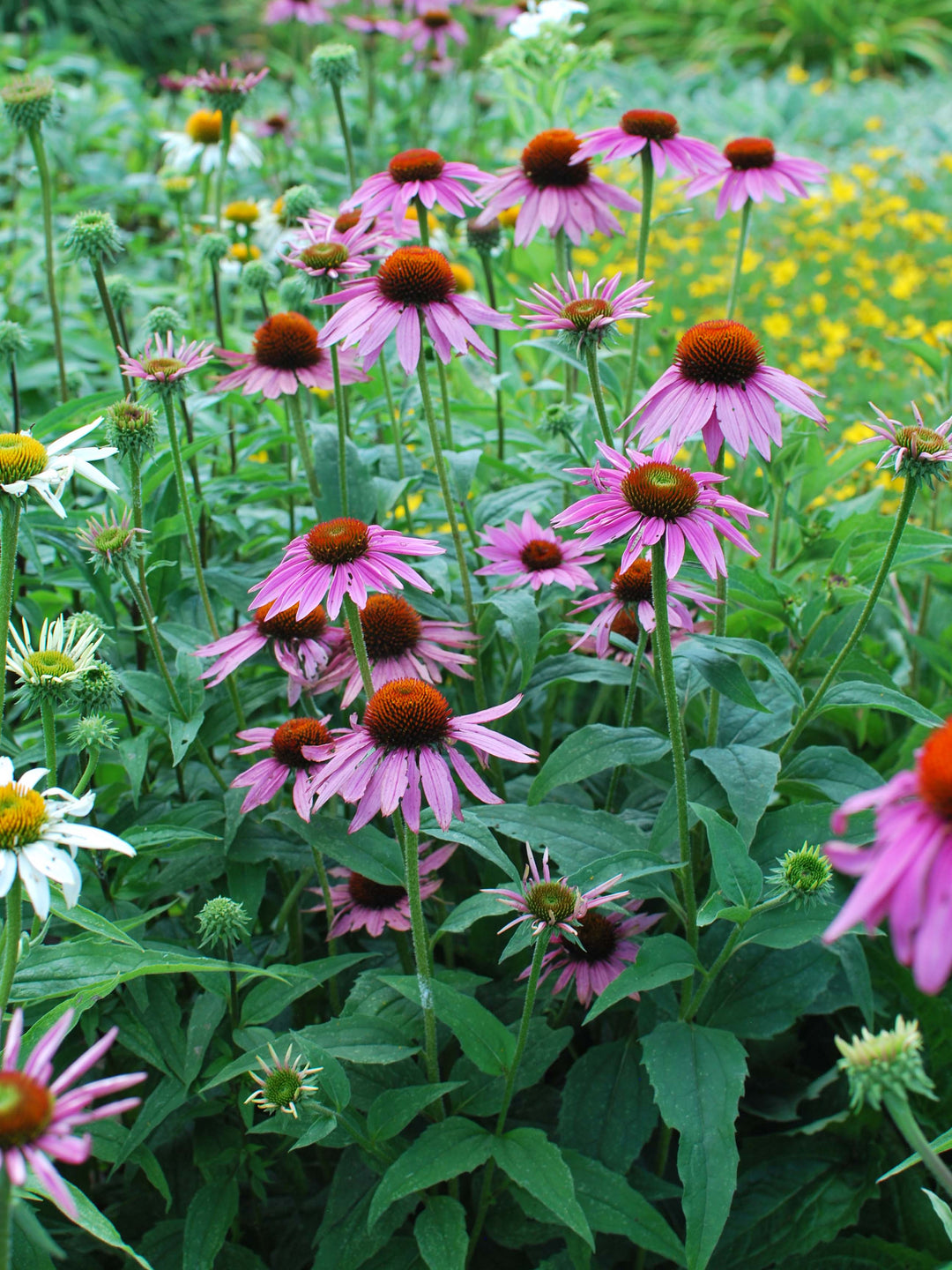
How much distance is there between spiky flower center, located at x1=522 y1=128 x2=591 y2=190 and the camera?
2230mm

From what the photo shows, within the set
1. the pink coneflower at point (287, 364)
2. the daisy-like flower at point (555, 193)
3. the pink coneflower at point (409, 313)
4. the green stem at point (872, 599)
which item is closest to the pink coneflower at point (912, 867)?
the green stem at point (872, 599)

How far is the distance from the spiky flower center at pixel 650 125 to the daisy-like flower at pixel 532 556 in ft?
2.69

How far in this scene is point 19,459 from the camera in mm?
1479

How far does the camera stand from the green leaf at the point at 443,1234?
56.8 inches

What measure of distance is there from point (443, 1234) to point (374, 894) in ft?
1.77

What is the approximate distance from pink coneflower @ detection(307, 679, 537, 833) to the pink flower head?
50.9 inches

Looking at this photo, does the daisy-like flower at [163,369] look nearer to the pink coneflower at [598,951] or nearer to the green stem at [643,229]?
the green stem at [643,229]

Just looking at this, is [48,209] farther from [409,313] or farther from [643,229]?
[643,229]

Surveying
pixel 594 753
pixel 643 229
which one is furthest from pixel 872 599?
pixel 643 229

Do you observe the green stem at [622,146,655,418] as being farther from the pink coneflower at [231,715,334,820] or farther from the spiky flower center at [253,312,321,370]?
the pink coneflower at [231,715,334,820]

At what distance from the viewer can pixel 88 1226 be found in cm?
119

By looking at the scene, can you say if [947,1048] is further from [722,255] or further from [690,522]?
[722,255]

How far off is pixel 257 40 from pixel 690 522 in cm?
1079

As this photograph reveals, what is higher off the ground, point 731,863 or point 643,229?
point 643,229
